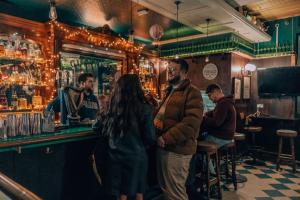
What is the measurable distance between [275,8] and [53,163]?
19.3 ft

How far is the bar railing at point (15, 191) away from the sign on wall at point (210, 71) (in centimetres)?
589

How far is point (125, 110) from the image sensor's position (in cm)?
212

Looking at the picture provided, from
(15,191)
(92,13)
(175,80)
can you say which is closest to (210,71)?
(92,13)

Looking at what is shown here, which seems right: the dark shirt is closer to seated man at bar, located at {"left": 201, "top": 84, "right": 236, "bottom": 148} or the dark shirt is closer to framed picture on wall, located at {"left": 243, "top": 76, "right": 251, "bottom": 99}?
seated man at bar, located at {"left": 201, "top": 84, "right": 236, "bottom": 148}

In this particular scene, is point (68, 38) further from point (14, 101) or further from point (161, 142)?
point (161, 142)

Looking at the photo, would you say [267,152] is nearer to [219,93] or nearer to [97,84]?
[219,93]

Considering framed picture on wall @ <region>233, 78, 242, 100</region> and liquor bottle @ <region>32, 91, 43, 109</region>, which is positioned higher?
framed picture on wall @ <region>233, 78, 242, 100</region>

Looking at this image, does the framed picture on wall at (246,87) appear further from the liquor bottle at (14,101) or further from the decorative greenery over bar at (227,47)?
the liquor bottle at (14,101)

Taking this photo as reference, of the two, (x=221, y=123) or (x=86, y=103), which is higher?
(x=86, y=103)

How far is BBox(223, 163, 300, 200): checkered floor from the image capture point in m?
3.57

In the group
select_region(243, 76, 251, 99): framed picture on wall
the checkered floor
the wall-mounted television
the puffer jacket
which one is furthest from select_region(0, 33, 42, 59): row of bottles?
the wall-mounted television

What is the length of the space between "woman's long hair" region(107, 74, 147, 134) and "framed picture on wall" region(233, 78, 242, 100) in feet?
14.6

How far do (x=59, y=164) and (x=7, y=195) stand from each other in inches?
63.7

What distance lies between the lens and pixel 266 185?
4.01 m
